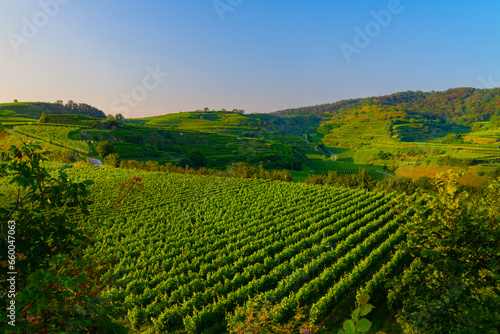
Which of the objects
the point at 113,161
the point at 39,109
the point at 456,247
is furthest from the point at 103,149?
the point at 39,109

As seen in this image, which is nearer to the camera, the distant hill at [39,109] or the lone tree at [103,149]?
the lone tree at [103,149]

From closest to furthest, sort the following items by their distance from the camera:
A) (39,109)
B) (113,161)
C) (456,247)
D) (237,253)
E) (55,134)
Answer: (456,247) < (237,253) < (113,161) < (55,134) < (39,109)

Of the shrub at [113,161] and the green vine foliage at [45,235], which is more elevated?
the green vine foliage at [45,235]

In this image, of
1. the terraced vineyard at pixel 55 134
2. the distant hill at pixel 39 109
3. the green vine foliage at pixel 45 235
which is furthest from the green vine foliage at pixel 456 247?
the distant hill at pixel 39 109

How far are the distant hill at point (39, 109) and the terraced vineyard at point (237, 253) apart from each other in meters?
150

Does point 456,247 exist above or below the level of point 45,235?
below

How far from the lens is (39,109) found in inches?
5846

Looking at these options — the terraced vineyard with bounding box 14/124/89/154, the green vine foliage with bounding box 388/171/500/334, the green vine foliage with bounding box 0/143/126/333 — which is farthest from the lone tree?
the green vine foliage with bounding box 388/171/500/334

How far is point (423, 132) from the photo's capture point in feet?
509

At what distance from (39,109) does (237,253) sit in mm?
193017

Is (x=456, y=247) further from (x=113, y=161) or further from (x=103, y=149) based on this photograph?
(x=103, y=149)

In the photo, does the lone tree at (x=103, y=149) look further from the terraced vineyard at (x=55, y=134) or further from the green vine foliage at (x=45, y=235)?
the green vine foliage at (x=45, y=235)

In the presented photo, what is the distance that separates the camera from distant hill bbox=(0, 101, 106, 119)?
5177 inches

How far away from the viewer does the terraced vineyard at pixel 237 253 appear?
39.7 feet
